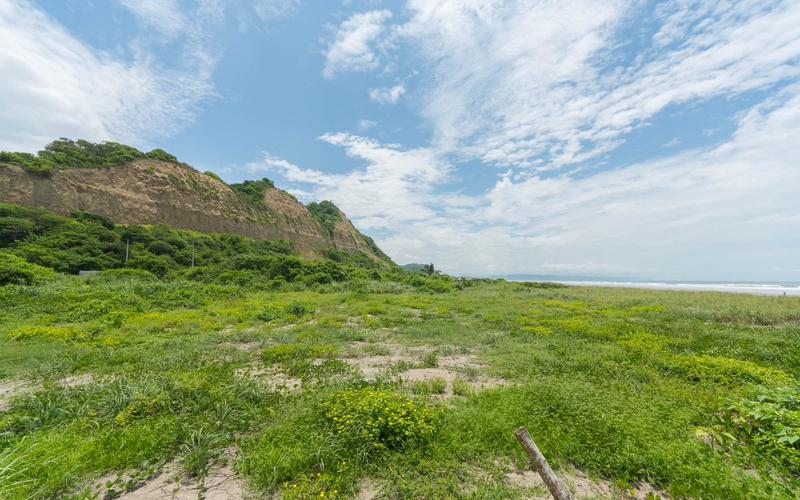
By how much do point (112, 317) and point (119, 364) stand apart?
23.3 feet

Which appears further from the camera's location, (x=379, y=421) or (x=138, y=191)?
(x=138, y=191)

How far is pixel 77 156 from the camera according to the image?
41.9 metres

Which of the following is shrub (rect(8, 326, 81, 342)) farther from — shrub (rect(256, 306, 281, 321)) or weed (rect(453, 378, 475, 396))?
weed (rect(453, 378, 475, 396))

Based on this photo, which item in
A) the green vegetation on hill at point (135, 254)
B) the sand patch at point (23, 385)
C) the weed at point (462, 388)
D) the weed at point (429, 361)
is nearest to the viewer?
the sand patch at point (23, 385)

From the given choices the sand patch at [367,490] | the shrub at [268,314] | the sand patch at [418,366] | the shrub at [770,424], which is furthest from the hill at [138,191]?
the shrub at [770,424]

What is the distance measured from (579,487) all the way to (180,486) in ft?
16.0

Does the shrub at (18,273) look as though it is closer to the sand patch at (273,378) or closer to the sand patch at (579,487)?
the sand patch at (273,378)

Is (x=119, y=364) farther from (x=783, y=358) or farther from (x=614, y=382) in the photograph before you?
(x=783, y=358)

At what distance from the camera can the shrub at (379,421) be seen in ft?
13.9

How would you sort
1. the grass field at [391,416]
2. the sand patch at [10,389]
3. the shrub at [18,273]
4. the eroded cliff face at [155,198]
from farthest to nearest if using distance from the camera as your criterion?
the eroded cliff face at [155,198] < the shrub at [18,273] < the sand patch at [10,389] < the grass field at [391,416]

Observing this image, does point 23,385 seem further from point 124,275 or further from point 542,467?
point 124,275

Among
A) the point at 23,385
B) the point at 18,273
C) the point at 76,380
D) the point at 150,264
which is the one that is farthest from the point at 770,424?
the point at 150,264

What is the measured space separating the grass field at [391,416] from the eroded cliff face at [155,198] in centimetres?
4147

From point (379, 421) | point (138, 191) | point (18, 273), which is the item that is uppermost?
point (138, 191)
